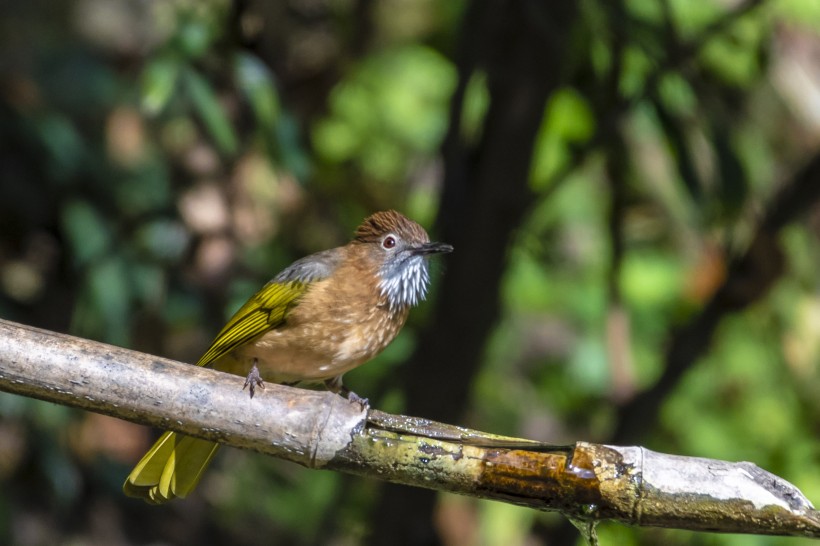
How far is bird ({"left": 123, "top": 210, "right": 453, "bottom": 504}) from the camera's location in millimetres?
3531

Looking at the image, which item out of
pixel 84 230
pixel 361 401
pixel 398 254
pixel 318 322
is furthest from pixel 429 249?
pixel 84 230

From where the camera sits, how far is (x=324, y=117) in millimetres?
6270

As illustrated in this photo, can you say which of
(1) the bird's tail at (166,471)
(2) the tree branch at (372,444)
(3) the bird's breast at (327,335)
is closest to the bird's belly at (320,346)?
(3) the bird's breast at (327,335)

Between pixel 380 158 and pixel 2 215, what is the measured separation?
223 cm

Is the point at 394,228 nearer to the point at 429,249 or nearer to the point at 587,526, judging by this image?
the point at 429,249

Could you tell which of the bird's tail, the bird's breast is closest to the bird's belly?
the bird's breast

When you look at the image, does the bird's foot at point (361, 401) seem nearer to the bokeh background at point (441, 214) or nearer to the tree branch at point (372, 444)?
the tree branch at point (372, 444)

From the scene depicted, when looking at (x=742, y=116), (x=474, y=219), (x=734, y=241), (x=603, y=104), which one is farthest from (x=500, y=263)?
(x=742, y=116)

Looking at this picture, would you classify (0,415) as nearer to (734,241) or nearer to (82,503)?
(82,503)

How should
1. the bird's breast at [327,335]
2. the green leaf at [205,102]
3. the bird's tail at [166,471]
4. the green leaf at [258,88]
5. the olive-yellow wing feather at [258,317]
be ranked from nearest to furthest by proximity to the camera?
1. the bird's tail at [166,471]
2. the bird's breast at [327,335]
3. the olive-yellow wing feather at [258,317]
4. the green leaf at [205,102]
5. the green leaf at [258,88]

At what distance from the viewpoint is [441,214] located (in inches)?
187

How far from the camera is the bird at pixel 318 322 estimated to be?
353 cm

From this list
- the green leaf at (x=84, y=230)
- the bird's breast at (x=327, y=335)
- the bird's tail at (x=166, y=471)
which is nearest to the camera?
the bird's tail at (x=166, y=471)

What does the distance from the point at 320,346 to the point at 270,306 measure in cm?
28
